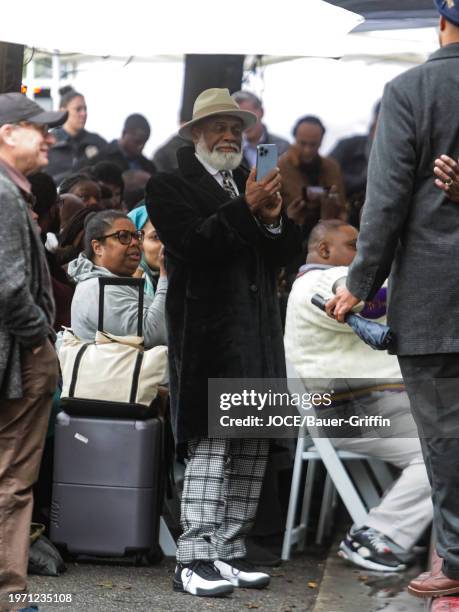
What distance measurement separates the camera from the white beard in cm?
541

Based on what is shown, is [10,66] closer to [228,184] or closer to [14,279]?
[228,184]

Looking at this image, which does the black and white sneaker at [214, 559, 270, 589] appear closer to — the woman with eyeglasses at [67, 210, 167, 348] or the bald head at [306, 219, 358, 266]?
the woman with eyeglasses at [67, 210, 167, 348]

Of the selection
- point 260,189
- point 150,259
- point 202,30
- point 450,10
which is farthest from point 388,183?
point 150,259

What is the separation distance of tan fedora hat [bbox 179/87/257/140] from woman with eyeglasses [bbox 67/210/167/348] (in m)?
0.68

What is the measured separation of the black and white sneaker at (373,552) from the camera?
5691 millimetres

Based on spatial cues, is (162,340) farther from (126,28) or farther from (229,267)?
(126,28)

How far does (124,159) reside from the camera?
1109 centimetres

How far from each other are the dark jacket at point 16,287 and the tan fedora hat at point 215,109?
→ 1.36 metres

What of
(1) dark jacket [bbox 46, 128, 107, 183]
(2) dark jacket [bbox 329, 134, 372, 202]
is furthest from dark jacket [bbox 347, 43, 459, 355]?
(2) dark jacket [bbox 329, 134, 372, 202]

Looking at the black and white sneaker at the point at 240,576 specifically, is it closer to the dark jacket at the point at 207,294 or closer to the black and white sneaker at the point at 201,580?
the black and white sneaker at the point at 201,580

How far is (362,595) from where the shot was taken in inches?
208

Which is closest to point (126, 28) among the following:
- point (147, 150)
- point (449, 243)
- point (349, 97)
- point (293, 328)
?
point (293, 328)

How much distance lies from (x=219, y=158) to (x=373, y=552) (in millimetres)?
1935

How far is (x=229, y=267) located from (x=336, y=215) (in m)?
3.10
